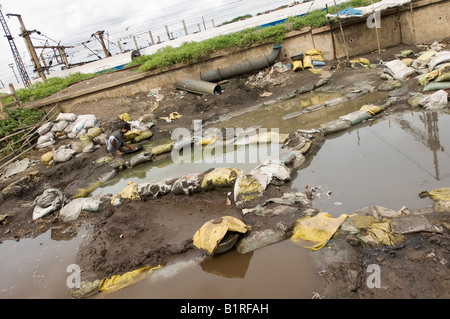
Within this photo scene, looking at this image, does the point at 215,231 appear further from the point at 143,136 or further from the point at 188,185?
the point at 143,136

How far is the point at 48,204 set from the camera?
575 centimetres

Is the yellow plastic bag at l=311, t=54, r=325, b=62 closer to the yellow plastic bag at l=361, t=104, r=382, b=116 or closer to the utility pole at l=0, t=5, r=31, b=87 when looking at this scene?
the yellow plastic bag at l=361, t=104, r=382, b=116

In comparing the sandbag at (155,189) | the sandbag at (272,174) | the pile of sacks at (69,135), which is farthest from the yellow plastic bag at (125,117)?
the sandbag at (272,174)

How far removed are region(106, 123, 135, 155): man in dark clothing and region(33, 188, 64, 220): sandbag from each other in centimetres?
222

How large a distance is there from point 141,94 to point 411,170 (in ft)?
32.9

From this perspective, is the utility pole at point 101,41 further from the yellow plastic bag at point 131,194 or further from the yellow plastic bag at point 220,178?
the yellow plastic bag at point 220,178

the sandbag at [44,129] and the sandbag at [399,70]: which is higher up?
the sandbag at [44,129]

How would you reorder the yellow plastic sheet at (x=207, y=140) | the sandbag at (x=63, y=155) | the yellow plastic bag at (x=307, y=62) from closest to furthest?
the yellow plastic sheet at (x=207, y=140) → the sandbag at (x=63, y=155) → the yellow plastic bag at (x=307, y=62)

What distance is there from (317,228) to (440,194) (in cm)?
158

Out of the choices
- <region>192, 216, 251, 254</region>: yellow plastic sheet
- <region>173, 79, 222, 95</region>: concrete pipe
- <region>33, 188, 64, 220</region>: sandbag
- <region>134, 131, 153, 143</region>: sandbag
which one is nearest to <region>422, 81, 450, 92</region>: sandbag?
<region>192, 216, 251, 254</region>: yellow plastic sheet

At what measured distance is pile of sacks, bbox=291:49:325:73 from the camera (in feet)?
34.4

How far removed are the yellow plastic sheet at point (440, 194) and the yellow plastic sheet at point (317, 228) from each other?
1143 millimetres

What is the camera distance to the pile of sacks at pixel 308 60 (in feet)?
34.4
